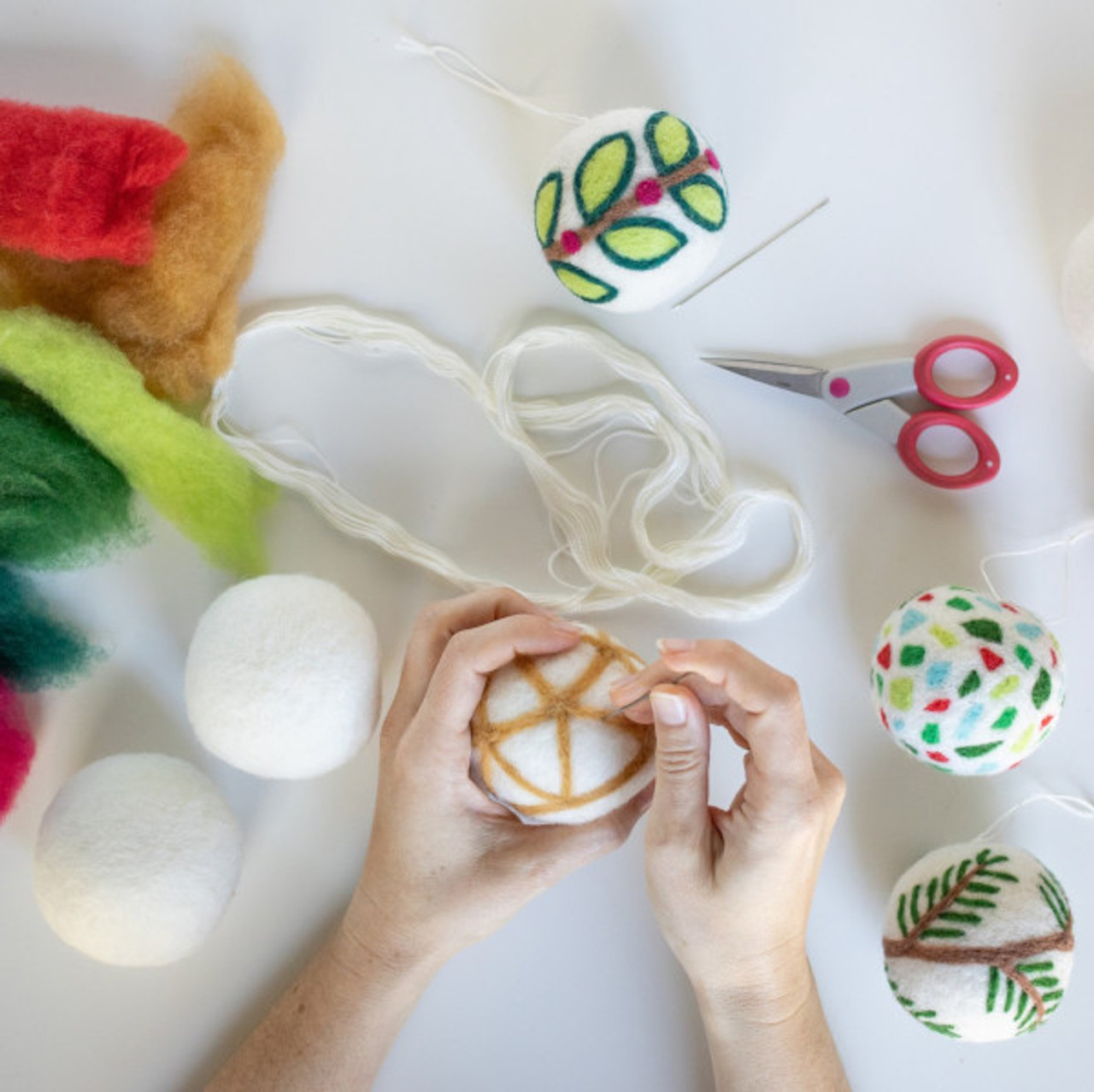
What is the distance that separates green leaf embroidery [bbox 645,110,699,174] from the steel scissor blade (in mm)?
210

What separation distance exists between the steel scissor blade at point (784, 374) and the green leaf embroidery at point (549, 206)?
214 millimetres

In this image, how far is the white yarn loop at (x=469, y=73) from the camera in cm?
114

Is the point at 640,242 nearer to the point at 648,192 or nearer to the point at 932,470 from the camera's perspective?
the point at 648,192

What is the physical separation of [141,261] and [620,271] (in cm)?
44

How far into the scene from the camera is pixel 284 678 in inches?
37.7

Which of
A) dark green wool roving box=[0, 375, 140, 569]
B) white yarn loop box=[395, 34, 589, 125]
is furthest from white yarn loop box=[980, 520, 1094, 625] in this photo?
dark green wool roving box=[0, 375, 140, 569]

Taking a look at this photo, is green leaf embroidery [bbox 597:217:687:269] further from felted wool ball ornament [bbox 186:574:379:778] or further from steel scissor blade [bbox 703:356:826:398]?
felted wool ball ornament [bbox 186:574:379:778]

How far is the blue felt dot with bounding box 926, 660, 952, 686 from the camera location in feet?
3.18

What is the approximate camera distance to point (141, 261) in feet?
3.46

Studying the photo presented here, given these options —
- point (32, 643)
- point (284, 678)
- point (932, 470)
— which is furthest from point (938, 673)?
point (32, 643)

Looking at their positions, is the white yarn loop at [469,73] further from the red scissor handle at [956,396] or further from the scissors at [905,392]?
the red scissor handle at [956,396]

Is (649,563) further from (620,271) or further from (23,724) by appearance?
(23,724)

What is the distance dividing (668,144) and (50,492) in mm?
629

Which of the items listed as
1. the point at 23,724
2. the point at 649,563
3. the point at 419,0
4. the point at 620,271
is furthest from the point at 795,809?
the point at 419,0
